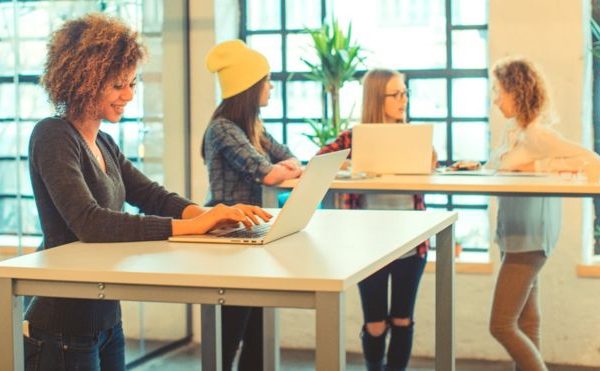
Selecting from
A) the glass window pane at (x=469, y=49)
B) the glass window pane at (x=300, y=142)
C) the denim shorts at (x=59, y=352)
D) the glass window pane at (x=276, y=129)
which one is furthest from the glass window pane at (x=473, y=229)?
the denim shorts at (x=59, y=352)

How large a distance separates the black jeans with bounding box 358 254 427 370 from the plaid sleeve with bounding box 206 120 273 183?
2.04 feet

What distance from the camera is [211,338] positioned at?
10.6 ft

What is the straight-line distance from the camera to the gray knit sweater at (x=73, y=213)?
253cm

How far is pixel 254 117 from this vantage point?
439 centimetres

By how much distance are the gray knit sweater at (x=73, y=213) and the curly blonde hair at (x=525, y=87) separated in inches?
88.0

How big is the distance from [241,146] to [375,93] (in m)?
0.80

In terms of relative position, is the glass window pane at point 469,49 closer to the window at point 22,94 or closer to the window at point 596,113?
the window at point 596,113

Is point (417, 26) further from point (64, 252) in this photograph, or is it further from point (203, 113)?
point (64, 252)

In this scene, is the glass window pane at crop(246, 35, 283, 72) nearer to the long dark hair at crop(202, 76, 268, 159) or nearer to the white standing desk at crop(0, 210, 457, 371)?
the long dark hair at crop(202, 76, 268, 159)

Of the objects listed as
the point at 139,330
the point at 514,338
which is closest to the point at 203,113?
the point at 139,330

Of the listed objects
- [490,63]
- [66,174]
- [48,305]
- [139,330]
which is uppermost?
[490,63]

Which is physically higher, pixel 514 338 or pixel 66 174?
pixel 66 174

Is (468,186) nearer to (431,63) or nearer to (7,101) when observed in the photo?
(7,101)

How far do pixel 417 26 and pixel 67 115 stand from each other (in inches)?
143
